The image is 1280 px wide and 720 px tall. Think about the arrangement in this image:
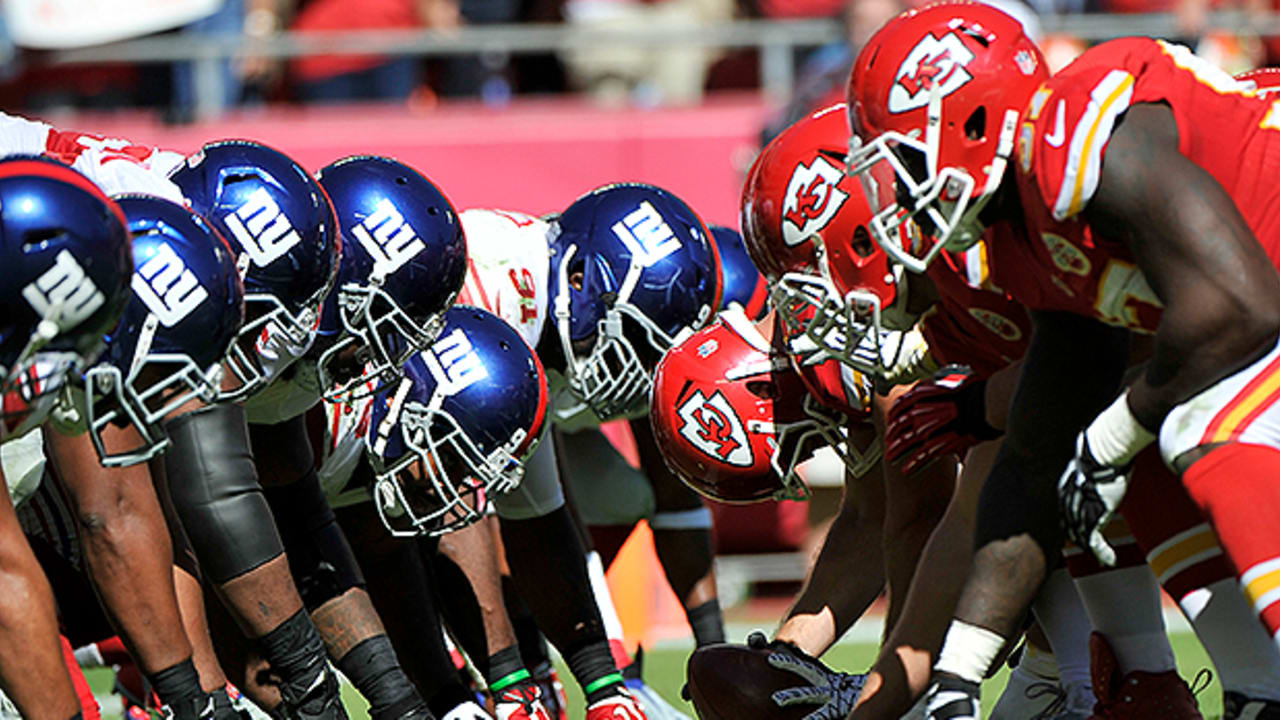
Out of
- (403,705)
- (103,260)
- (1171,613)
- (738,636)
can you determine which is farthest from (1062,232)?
(1171,613)

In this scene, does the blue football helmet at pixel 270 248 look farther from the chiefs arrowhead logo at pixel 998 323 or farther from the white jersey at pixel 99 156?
the chiefs arrowhead logo at pixel 998 323

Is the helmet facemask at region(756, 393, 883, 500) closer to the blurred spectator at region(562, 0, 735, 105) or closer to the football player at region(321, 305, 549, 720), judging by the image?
the football player at region(321, 305, 549, 720)

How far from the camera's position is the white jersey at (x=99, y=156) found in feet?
13.0

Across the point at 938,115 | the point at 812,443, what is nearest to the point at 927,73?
the point at 938,115

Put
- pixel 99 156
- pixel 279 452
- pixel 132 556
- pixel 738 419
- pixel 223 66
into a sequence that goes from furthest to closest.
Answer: pixel 223 66
pixel 279 452
pixel 738 419
pixel 99 156
pixel 132 556

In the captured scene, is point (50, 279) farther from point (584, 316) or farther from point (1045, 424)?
point (584, 316)

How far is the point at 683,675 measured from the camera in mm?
6395

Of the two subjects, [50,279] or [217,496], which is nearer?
[50,279]

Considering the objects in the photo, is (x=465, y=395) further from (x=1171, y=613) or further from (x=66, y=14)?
(x=66, y=14)

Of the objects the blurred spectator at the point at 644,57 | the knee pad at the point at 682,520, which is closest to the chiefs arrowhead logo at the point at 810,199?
the knee pad at the point at 682,520

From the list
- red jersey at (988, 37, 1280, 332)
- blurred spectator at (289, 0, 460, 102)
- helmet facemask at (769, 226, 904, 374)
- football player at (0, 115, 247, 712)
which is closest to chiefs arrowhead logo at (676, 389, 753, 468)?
helmet facemask at (769, 226, 904, 374)

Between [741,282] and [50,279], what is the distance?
303cm

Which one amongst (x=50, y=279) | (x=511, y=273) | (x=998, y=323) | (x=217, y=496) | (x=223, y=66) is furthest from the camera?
(x=223, y=66)

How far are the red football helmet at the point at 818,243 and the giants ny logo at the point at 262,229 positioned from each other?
992mm
